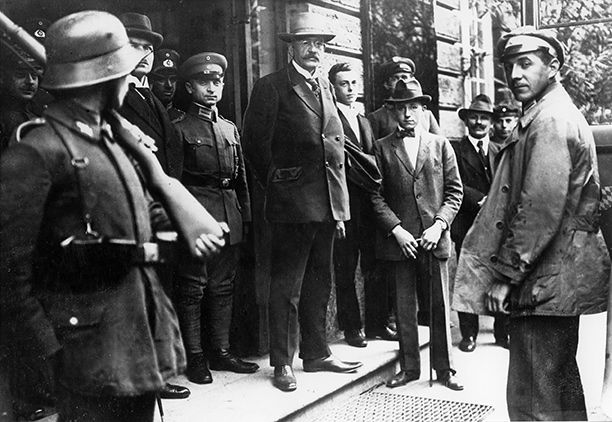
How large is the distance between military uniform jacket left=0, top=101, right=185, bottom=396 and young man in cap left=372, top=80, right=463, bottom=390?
9.26 ft

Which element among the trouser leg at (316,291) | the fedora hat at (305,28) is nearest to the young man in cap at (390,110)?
the fedora hat at (305,28)

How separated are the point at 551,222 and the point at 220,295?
207 cm

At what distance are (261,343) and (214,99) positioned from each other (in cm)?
171

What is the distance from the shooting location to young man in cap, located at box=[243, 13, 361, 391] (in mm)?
4504

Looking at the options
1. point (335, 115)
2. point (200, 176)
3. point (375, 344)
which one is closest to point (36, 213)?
point (200, 176)

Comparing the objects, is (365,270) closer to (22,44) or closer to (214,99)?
(214,99)

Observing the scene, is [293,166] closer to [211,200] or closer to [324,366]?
[211,200]

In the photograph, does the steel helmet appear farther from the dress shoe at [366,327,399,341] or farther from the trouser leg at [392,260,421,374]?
the dress shoe at [366,327,399,341]

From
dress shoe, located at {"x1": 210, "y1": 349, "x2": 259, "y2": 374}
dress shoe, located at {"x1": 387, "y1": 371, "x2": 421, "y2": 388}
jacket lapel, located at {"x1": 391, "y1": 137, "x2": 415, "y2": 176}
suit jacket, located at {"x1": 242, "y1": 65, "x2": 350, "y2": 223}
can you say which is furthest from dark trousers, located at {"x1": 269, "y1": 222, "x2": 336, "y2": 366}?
jacket lapel, located at {"x1": 391, "y1": 137, "x2": 415, "y2": 176}

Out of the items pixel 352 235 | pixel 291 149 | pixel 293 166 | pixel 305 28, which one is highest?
pixel 305 28

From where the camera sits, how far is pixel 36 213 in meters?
Result: 2.12

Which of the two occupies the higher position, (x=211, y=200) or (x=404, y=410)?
(x=211, y=200)

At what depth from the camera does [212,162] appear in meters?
4.41

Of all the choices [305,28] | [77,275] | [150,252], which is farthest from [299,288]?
[77,275]
